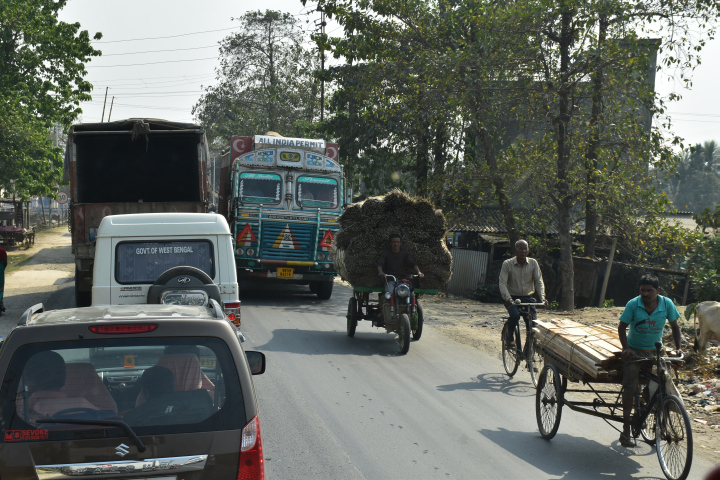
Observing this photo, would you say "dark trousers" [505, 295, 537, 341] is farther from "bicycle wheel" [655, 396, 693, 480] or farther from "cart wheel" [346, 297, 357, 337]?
"bicycle wheel" [655, 396, 693, 480]

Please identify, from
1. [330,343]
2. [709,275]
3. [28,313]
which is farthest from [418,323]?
[28,313]

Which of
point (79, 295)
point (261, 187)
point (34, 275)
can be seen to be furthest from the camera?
point (34, 275)

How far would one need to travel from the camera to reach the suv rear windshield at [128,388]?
3.18 meters

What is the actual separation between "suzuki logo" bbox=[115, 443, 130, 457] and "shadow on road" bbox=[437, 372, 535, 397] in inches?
235

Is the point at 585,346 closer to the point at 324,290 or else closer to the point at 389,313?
the point at 389,313

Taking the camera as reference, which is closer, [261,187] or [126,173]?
[126,173]

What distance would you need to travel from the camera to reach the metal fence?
78.2ft

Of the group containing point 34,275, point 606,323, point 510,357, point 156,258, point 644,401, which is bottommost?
point 34,275

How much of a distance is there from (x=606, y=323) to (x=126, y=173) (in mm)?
10240

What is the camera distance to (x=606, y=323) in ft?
46.5

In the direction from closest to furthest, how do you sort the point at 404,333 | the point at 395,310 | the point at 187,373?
1. the point at 187,373
2. the point at 404,333
3. the point at 395,310

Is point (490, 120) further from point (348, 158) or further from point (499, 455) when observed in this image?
point (499, 455)

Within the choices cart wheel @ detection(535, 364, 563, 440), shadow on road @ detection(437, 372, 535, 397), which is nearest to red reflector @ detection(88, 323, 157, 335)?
cart wheel @ detection(535, 364, 563, 440)

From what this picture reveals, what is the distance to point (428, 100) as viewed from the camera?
19.2 m
